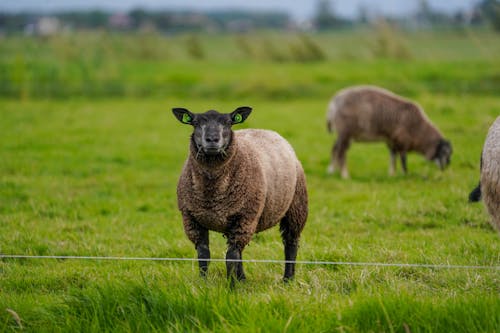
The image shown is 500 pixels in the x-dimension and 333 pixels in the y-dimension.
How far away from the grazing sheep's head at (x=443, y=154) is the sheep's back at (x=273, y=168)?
622 cm

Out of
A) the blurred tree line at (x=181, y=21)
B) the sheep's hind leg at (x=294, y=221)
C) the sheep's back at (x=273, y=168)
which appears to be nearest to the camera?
the sheep's back at (x=273, y=168)

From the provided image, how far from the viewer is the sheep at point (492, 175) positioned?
5.35 meters

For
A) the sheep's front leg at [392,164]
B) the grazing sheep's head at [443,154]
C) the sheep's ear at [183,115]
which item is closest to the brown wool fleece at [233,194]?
the sheep's ear at [183,115]

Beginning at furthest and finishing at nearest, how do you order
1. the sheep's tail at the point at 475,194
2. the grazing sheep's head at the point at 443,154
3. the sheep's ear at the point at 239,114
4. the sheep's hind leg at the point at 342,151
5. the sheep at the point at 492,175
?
the sheep's hind leg at the point at 342,151
the grazing sheep's head at the point at 443,154
the sheep's tail at the point at 475,194
the sheep's ear at the point at 239,114
the sheep at the point at 492,175

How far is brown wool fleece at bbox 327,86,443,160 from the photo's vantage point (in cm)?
1230

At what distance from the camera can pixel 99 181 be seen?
1106 centimetres

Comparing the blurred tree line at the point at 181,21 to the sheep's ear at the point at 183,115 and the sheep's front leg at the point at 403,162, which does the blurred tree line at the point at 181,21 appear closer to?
the sheep's front leg at the point at 403,162

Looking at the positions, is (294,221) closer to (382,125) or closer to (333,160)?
(333,160)

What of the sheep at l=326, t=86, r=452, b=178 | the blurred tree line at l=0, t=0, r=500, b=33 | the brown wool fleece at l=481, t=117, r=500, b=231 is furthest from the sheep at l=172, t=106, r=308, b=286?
the blurred tree line at l=0, t=0, r=500, b=33

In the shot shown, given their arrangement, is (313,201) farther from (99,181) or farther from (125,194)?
(99,181)

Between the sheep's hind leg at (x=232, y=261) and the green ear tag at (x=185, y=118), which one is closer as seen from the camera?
the sheep's hind leg at (x=232, y=261)

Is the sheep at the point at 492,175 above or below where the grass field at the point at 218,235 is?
above

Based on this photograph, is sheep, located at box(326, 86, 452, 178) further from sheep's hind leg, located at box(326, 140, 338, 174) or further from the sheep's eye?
the sheep's eye

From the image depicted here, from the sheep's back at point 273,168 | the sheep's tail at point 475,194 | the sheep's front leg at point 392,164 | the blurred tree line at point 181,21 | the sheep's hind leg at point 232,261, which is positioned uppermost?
the blurred tree line at point 181,21
